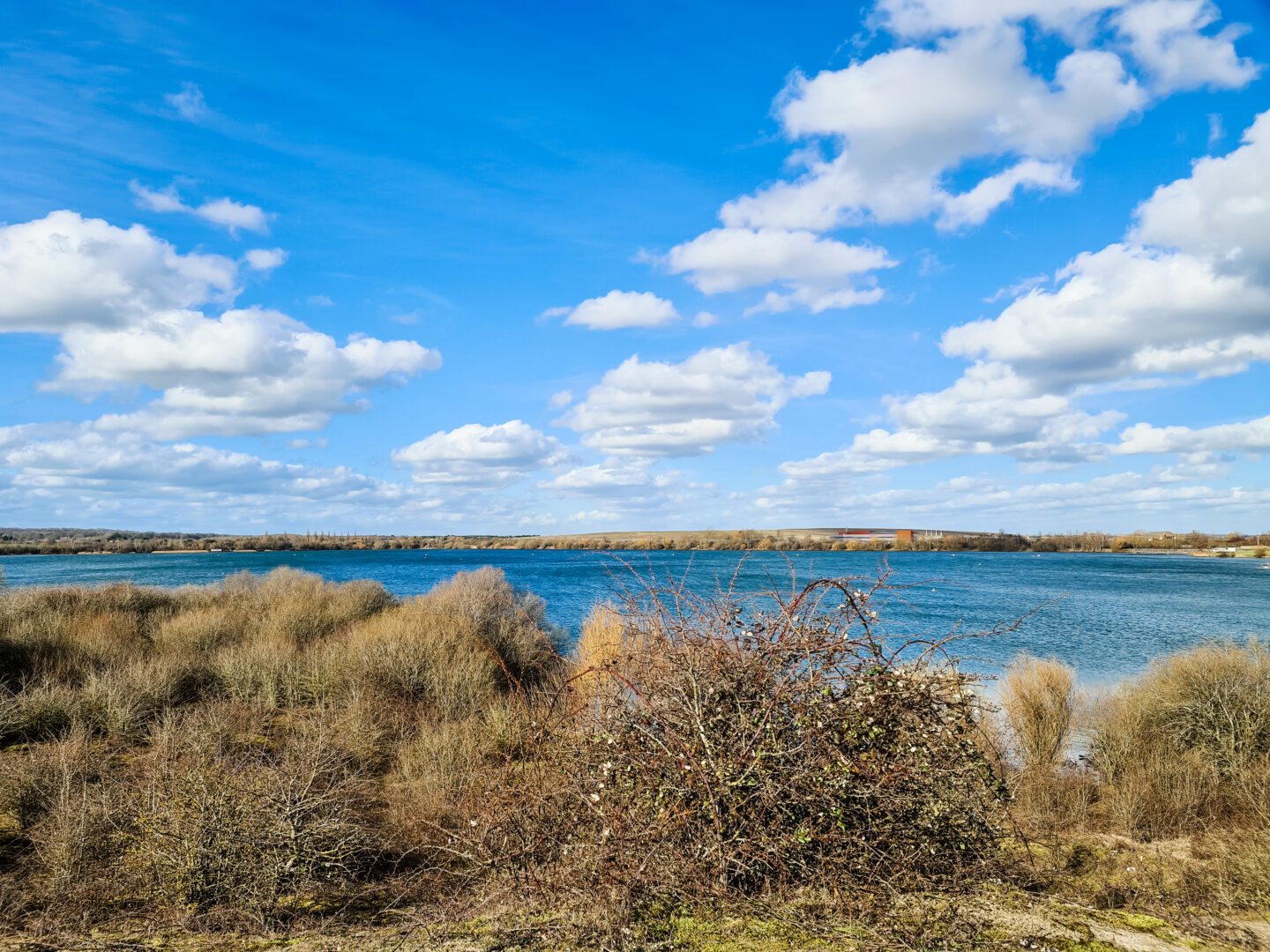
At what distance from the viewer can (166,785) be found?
219 inches

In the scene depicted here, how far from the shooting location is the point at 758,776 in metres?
3.81

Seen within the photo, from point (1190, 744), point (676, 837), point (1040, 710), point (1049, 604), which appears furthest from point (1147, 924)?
point (1049, 604)

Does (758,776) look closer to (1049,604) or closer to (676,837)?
(676,837)

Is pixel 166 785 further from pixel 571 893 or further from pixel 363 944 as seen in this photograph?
pixel 571 893

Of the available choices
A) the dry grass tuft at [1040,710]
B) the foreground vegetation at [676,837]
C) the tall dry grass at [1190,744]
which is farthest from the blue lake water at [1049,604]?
the foreground vegetation at [676,837]

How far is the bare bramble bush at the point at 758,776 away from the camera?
3.83 metres

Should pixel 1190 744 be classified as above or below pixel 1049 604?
above

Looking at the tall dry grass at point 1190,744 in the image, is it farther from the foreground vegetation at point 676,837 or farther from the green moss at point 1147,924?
the green moss at point 1147,924

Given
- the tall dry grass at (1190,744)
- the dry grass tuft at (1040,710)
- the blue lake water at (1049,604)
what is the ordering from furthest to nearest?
1. the blue lake water at (1049,604)
2. the dry grass tuft at (1040,710)
3. the tall dry grass at (1190,744)

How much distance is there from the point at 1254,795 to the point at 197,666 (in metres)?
15.4

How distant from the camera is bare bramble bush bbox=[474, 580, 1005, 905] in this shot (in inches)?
151

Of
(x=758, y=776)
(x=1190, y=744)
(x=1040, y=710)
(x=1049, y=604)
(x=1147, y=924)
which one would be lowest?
(x=1049, y=604)

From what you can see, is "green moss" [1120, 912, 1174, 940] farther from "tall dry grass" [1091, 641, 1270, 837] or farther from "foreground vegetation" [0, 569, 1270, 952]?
"tall dry grass" [1091, 641, 1270, 837]

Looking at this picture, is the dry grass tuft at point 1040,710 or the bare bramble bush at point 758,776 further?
the dry grass tuft at point 1040,710
